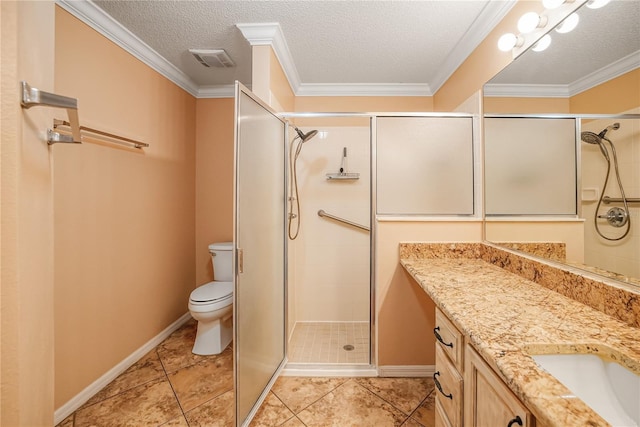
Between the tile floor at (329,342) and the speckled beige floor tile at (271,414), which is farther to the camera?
the tile floor at (329,342)

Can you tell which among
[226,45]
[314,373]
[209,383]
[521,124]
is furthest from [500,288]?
[226,45]

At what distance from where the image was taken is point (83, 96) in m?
1.56

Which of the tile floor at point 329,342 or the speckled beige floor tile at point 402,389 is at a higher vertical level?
the tile floor at point 329,342

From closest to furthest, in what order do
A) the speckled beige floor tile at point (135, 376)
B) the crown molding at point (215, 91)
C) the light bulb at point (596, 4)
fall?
the light bulb at point (596, 4)
the speckled beige floor tile at point (135, 376)
the crown molding at point (215, 91)

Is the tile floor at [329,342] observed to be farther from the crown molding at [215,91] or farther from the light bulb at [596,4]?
the crown molding at [215,91]

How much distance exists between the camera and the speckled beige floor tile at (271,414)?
1410 mm

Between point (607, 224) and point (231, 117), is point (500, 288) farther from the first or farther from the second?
point (231, 117)

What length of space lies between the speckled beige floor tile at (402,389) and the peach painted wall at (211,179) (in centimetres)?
192

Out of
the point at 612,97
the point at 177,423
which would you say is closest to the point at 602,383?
the point at 612,97

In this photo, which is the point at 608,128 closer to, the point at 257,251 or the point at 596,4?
the point at 596,4

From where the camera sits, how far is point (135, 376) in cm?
179

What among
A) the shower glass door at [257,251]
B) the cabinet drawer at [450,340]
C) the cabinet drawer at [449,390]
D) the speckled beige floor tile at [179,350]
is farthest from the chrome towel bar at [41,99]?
the speckled beige floor tile at [179,350]

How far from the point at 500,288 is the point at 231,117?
275 centimetres

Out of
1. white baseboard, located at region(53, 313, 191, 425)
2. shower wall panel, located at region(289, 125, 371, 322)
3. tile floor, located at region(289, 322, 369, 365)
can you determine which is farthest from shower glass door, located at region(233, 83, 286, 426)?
white baseboard, located at region(53, 313, 191, 425)
